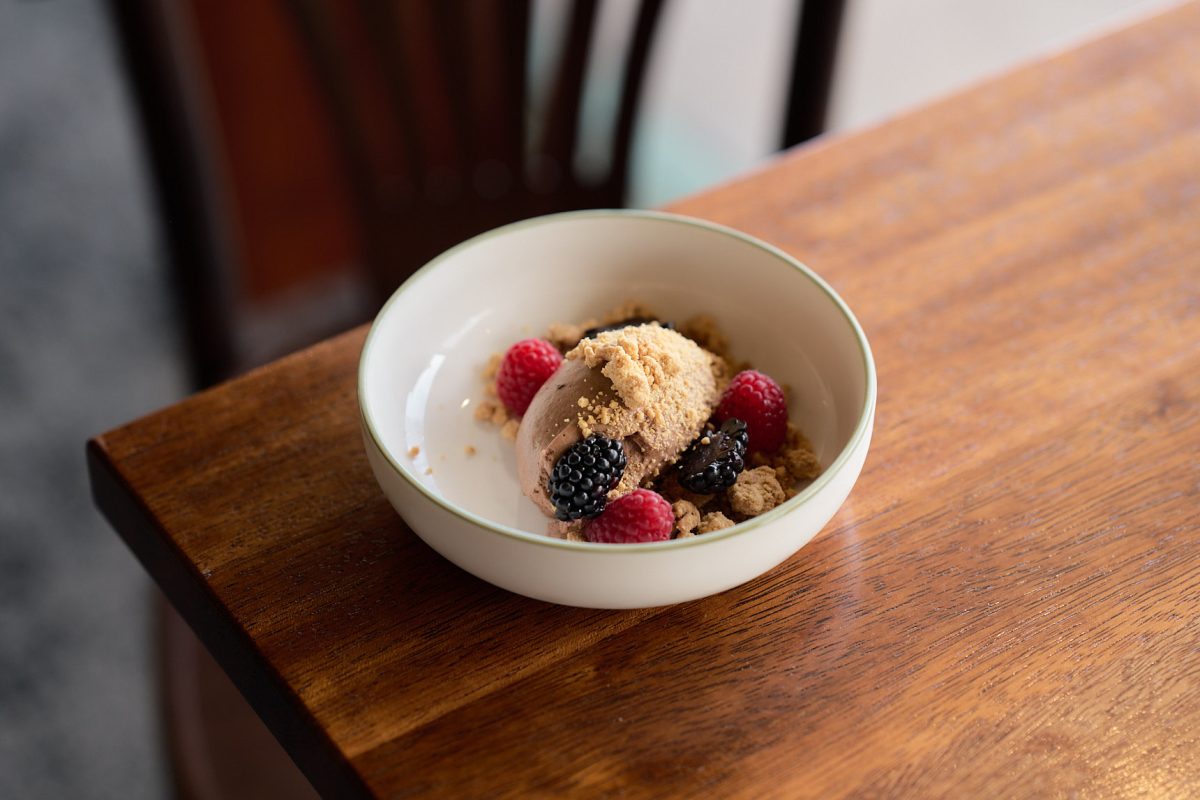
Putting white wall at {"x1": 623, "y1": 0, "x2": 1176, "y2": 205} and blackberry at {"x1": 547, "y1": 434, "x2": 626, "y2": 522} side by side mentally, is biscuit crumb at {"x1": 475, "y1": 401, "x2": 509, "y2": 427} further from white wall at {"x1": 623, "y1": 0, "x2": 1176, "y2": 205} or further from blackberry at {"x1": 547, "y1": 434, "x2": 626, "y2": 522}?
white wall at {"x1": 623, "y1": 0, "x2": 1176, "y2": 205}

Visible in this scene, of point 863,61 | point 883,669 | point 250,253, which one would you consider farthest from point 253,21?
point 883,669

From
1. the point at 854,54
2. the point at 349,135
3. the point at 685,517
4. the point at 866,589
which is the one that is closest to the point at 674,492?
the point at 685,517

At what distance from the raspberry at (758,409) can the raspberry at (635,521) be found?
4.3 inches

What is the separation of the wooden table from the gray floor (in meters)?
0.95

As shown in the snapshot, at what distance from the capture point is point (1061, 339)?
1.00 m

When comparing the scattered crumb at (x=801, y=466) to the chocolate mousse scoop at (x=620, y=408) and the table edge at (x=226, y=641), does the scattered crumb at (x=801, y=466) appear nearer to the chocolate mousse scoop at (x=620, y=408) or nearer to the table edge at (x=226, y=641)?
the chocolate mousse scoop at (x=620, y=408)

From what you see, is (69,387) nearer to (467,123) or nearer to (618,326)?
(467,123)

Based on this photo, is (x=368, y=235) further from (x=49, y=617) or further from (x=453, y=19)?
(x=49, y=617)

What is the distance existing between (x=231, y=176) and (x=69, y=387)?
1.67 feet

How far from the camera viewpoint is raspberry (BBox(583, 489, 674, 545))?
2.48 feet

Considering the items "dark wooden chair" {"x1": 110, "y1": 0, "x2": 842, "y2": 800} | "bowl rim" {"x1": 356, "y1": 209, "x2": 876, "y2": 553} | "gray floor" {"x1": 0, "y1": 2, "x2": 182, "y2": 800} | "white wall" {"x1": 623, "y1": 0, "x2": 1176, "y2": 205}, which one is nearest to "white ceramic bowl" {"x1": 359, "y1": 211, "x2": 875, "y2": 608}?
"bowl rim" {"x1": 356, "y1": 209, "x2": 876, "y2": 553}

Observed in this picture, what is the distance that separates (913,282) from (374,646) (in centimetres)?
59

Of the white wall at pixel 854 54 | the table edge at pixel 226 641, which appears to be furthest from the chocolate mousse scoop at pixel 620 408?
the white wall at pixel 854 54

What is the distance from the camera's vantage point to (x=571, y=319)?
1.00m
